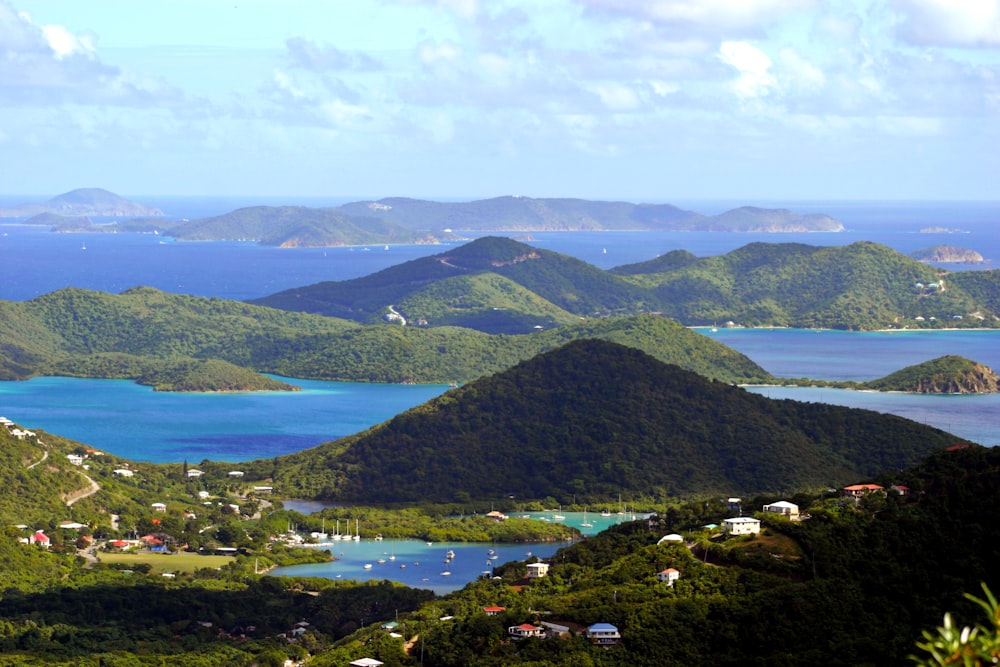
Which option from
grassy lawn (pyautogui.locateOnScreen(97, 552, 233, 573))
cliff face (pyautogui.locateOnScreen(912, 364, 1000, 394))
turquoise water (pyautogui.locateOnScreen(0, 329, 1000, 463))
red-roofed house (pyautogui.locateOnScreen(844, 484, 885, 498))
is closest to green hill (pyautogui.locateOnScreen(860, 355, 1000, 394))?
cliff face (pyautogui.locateOnScreen(912, 364, 1000, 394))

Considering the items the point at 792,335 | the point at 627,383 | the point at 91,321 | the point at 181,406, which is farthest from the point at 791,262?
the point at 627,383

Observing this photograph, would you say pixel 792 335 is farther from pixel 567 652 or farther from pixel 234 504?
pixel 567 652

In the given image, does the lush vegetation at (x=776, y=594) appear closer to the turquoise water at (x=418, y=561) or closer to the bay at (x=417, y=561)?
the turquoise water at (x=418, y=561)

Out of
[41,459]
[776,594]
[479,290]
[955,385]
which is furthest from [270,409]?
[776,594]

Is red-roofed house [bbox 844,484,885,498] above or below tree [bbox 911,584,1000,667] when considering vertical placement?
below

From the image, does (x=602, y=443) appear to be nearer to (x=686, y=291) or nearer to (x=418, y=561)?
(x=418, y=561)

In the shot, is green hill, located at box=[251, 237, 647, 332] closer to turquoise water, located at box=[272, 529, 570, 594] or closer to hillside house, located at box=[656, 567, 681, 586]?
turquoise water, located at box=[272, 529, 570, 594]
